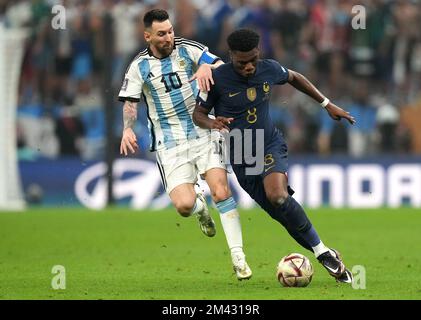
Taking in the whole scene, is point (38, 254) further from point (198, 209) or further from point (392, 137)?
point (392, 137)

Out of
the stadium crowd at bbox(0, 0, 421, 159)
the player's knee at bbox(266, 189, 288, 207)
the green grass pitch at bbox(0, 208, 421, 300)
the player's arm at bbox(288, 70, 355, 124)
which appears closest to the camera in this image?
the green grass pitch at bbox(0, 208, 421, 300)

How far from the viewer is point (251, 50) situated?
927cm

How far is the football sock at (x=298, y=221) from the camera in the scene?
9.38 metres

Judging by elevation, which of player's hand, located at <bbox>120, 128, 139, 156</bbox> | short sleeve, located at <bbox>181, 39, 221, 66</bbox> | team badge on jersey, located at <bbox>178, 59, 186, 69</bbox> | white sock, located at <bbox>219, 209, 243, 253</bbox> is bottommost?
white sock, located at <bbox>219, 209, 243, 253</bbox>

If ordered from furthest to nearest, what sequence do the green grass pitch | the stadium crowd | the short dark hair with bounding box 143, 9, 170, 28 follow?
the stadium crowd → the short dark hair with bounding box 143, 9, 170, 28 → the green grass pitch

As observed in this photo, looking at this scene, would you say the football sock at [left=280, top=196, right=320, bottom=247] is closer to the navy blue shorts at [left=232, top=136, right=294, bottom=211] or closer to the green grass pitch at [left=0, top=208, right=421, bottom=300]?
the navy blue shorts at [left=232, top=136, right=294, bottom=211]

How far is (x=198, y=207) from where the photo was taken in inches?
414

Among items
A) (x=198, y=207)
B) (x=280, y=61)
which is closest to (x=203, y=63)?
(x=198, y=207)

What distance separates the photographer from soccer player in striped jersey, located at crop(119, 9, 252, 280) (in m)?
10.0

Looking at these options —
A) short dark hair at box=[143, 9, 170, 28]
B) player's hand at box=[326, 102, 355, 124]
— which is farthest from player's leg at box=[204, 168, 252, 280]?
short dark hair at box=[143, 9, 170, 28]

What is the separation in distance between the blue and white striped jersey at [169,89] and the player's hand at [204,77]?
53 cm

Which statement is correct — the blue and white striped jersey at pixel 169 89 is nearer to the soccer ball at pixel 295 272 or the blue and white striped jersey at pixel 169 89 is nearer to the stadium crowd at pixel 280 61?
the soccer ball at pixel 295 272

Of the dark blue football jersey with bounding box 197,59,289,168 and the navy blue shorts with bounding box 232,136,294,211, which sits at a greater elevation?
the dark blue football jersey with bounding box 197,59,289,168
